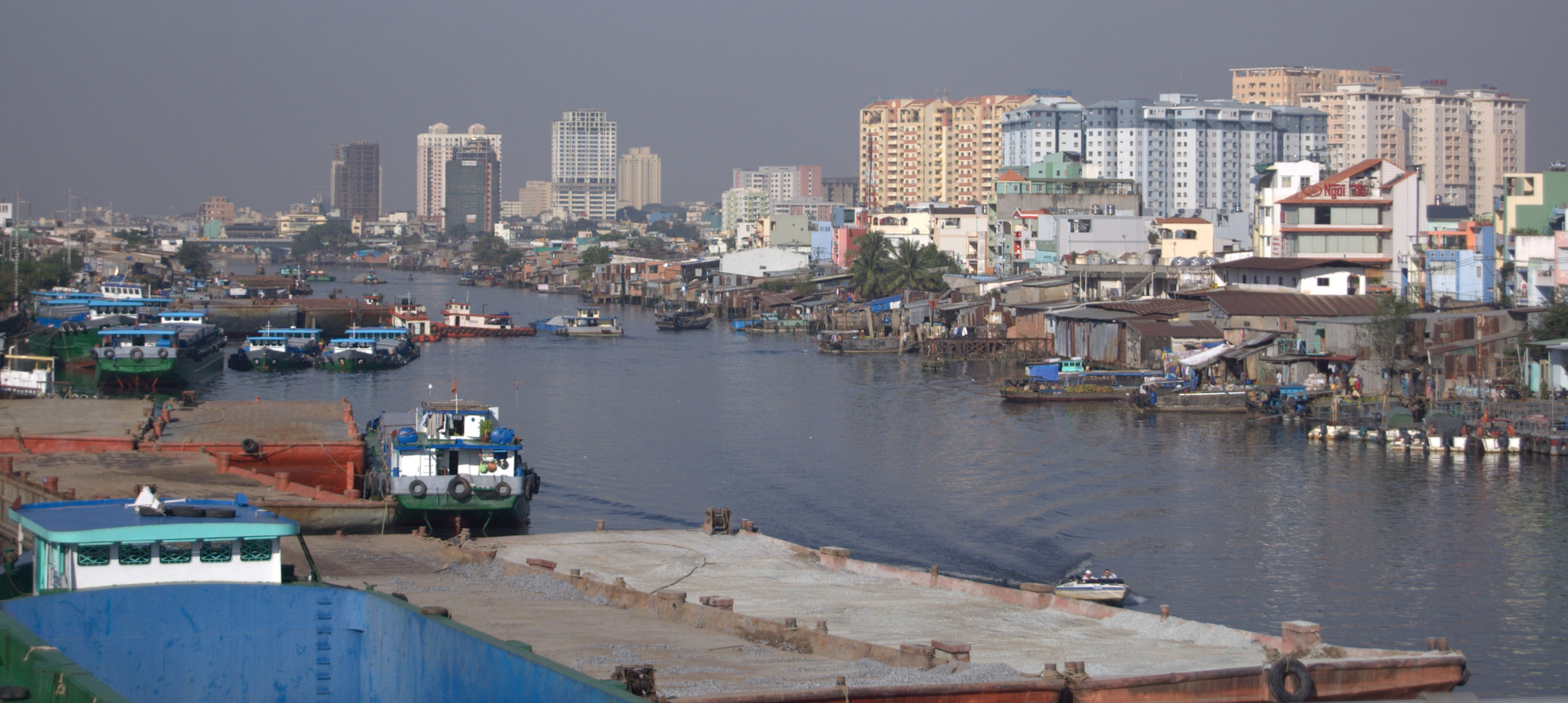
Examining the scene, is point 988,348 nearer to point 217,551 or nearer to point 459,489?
point 459,489

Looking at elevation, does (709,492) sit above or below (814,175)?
below

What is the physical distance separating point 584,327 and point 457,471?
32.2m

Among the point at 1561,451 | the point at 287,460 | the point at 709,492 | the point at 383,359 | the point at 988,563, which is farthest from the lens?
the point at 383,359

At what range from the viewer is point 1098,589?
42.2 ft

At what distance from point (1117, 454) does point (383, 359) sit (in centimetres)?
2138

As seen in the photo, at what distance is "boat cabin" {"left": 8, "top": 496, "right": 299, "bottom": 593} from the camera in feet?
22.2

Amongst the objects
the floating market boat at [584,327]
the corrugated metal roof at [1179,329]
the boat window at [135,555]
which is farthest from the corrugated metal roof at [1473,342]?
the floating market boat at [584,327]

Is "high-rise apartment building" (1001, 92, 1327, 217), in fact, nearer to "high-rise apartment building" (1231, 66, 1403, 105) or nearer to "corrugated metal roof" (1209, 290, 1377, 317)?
"high-rise apartment building" (1231, 66, 1403, 105)

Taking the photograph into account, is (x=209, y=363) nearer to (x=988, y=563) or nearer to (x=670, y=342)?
(x=670, y=342)

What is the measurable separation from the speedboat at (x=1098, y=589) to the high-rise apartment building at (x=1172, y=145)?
230 ft

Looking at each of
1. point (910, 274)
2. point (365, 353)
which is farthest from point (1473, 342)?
point (910, 274)

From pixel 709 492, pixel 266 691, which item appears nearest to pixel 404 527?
pixel 709 492

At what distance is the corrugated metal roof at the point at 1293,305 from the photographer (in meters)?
29.3

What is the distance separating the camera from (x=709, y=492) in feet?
63.1
